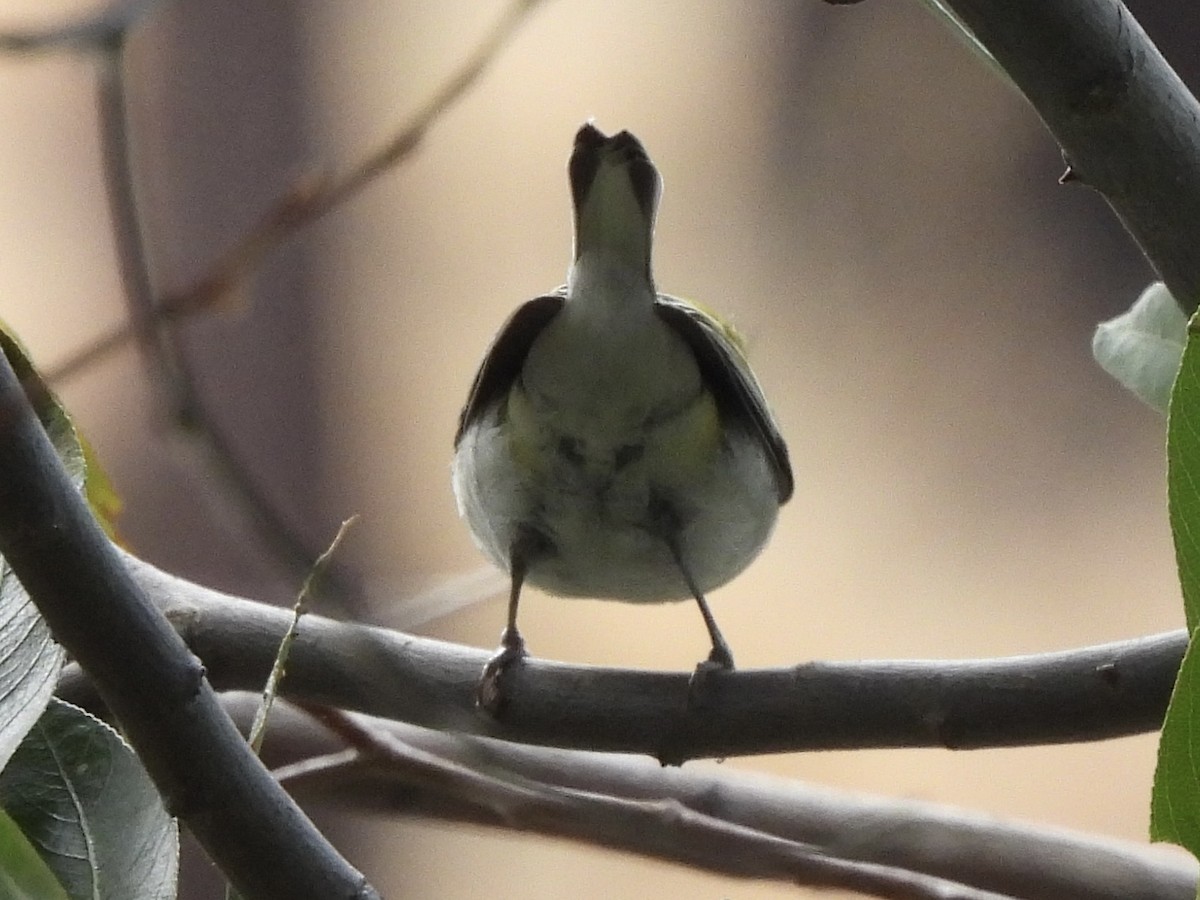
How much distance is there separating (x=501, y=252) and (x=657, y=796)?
1.17 metres

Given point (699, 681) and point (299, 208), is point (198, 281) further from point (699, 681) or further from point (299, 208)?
point (699, 681)

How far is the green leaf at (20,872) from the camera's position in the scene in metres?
0.38

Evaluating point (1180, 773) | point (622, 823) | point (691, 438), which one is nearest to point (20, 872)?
point (622, 823)

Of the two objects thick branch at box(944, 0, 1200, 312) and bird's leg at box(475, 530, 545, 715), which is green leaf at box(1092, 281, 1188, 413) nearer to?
thick branch at box(944, 0, 1200, 312)

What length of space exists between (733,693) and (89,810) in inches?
9.9

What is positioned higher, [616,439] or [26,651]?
[616,439]

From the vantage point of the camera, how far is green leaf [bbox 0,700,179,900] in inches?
17.6

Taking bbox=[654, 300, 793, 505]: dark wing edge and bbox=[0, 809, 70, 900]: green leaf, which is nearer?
bbox=[0, 809, 70, 900]: green leaf

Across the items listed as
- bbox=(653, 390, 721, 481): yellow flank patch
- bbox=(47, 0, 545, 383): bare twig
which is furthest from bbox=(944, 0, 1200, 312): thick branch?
bbox=(653, 390, 721, 481): yellow flank patch

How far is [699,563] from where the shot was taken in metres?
0.77

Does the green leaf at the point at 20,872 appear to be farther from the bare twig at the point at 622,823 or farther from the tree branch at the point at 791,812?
the tree branch at the point at 791,812

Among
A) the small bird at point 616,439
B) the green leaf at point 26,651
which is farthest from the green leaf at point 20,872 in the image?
the small bird at point 616,439

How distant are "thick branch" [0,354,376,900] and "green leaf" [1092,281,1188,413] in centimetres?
39

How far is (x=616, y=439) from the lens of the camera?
73 cm
